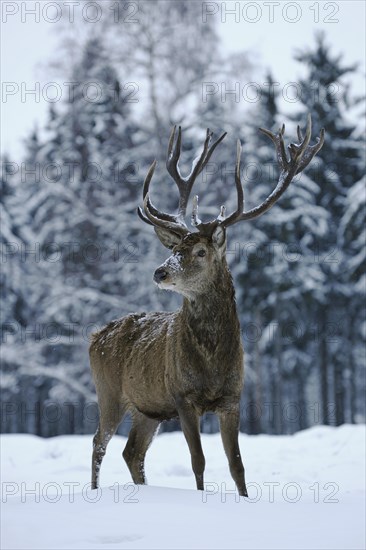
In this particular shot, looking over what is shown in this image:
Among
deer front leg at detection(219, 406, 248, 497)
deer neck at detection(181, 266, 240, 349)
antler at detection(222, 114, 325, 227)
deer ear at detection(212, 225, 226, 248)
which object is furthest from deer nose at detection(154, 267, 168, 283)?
deer front leg at detection(219, 406, 248, 497)

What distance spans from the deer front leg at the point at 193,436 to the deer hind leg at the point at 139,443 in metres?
1.21

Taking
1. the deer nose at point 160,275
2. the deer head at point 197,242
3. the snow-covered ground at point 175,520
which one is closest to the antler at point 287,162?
the deer head at point 197,242

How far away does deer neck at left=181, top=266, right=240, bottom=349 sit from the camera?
6668 mm

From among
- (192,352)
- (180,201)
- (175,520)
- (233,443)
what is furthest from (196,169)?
(175,520)

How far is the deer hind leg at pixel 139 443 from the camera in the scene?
7676 millimetres

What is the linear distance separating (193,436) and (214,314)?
1006 mm

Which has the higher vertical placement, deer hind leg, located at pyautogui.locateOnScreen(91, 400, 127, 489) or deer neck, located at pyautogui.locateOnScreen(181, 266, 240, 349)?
deer neck, located at pyautogui.locateOnScreen(181, 266, 240, 349)

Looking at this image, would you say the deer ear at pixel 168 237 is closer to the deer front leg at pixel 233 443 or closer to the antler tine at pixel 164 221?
the antler tine at pixel 164 221

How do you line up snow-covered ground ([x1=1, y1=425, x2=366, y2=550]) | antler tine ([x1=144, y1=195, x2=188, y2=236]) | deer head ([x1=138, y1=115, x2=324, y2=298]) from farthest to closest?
antler tine ([x1=144, y1=195, x2=188, y2=236]) < deer head ([x1=138, y1=115, x2=324, y2=298]) < snow-covered ground ([x1=1, y1=425, x2=366, y2=550])

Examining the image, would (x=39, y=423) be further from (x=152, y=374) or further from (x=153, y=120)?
(x=152, y=374)

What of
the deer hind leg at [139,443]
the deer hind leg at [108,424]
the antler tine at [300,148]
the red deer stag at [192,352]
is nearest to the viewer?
the red deer stag at [192,352]

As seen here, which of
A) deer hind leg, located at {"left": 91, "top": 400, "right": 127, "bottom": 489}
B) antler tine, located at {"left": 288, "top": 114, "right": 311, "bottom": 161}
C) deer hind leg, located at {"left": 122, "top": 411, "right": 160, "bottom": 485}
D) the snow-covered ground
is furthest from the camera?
deer hind leg, located at {"left": 91, "top": 400, "right": 127, "bottom": 489}

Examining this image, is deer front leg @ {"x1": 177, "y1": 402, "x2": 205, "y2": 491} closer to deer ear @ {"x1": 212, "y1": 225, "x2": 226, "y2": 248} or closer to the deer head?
the deer head

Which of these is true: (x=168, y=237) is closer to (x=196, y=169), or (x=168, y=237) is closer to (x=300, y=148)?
(x=196, y=169)
